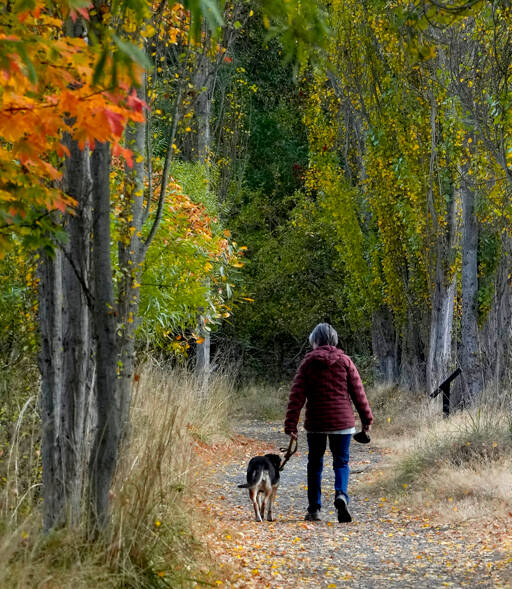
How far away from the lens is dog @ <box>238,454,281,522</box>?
8.03 meters

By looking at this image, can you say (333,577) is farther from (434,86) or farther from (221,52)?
(434,86)

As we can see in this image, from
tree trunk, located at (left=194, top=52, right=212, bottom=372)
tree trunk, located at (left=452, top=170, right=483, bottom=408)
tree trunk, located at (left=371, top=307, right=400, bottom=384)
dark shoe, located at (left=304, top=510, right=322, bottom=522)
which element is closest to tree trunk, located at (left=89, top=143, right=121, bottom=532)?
dark shoe, located at (left=304, top=510, right=322, bottom=522)

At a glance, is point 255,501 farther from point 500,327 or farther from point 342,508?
point 500,327

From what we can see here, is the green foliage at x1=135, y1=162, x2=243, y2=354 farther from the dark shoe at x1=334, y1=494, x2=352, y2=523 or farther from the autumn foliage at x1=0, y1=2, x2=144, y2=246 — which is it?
the autumn foliage at x1=0, y1=2, x2=144, y2=246

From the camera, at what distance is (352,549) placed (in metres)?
7.11

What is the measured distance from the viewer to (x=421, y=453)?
10.1 m

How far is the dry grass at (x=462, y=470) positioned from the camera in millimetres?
8219

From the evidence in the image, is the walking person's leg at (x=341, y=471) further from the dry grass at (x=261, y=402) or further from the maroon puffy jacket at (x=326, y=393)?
the dry grass at (x=261, y=402)

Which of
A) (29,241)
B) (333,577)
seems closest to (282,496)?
(333,577)

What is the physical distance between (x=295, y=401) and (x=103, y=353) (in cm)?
365

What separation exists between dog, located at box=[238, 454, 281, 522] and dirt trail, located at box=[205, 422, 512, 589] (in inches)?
5.9

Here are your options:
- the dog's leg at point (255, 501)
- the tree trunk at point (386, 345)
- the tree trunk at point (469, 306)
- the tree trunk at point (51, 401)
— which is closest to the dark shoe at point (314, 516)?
the dog's leg at point (255, 501)

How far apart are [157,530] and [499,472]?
15.3 feet

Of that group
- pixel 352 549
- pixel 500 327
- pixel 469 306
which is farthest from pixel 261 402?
pixel 352 549
